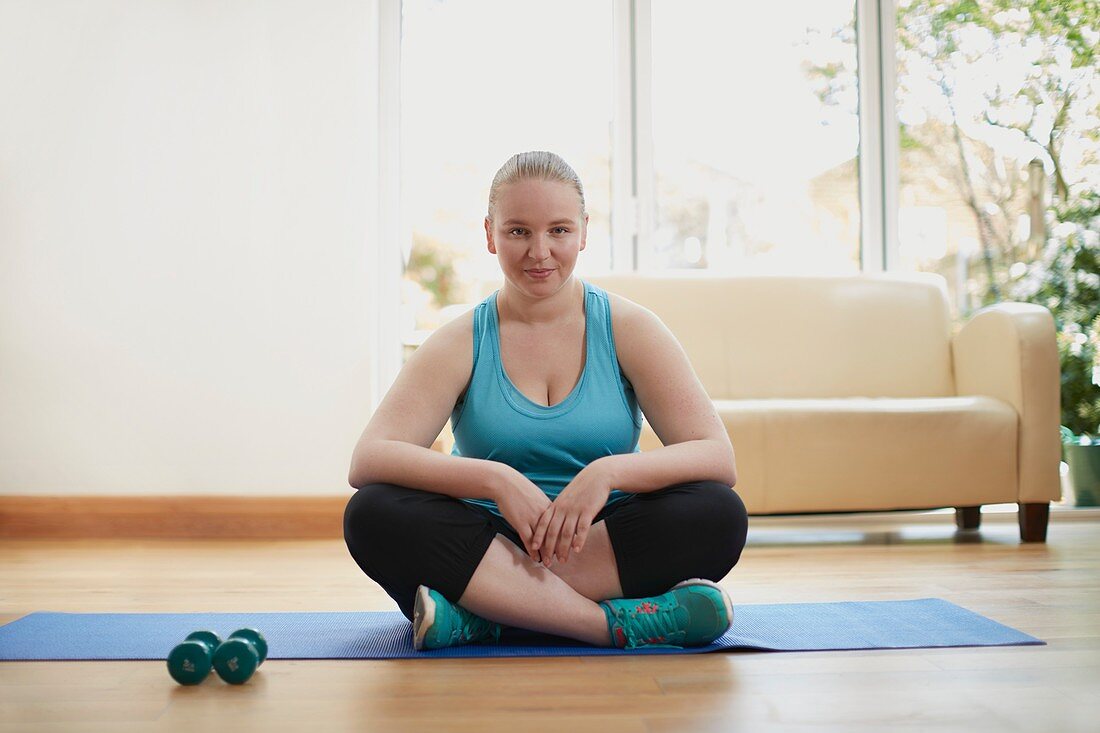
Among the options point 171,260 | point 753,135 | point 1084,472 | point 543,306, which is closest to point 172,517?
point 171,260

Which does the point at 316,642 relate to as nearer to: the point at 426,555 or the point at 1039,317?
the point at 426,555

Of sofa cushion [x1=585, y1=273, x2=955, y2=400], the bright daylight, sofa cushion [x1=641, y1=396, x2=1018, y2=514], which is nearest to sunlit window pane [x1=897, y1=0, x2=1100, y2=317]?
the bright daylight

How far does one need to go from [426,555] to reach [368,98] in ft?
8.33

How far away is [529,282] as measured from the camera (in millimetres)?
1821

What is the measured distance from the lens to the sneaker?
1.76 m

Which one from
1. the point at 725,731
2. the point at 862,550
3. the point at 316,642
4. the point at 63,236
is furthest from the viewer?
the point at 63,236

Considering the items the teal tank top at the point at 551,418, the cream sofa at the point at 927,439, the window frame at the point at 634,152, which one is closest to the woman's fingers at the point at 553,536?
the teal tank top at the point at 551,418

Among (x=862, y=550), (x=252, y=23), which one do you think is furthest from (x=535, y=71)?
(x=862, y=550)

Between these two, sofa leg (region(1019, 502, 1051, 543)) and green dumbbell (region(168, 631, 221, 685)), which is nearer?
green dumbbell (region(168, 631, 221, 685))

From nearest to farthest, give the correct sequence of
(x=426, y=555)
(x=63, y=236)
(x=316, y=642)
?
(x=426, y=555) → (x=316, y=642) → (x=63, y=236)

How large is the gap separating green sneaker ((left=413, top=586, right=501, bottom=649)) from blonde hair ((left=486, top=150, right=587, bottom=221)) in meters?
0.65

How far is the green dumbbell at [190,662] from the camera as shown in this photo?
5.03 ft

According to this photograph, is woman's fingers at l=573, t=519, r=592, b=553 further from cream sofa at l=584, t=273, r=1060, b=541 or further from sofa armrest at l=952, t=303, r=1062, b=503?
sofa armrest at l=952, t=303, r=1062, b=503

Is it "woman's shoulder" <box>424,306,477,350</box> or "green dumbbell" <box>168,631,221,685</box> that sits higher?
"woman's shoulder" <box>424,306,477,350</box>
